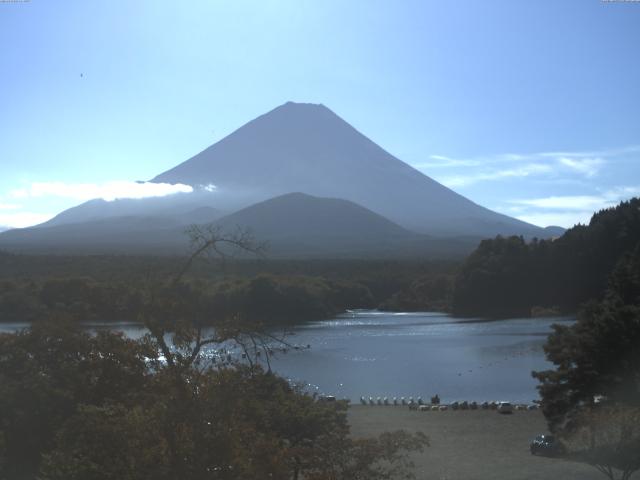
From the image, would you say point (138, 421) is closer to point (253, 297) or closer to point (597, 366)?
point (597, 366)

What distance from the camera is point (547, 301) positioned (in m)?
42.5

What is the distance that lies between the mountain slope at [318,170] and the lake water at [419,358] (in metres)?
84.0

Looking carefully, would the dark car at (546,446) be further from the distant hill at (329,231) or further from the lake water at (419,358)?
the distant hill at (329,231)

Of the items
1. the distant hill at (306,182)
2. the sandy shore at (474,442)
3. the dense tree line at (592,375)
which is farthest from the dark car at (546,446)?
the distant hill at (306,182)

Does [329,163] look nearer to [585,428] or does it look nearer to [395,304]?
[395,304]

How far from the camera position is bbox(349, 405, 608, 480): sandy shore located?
11209 mm

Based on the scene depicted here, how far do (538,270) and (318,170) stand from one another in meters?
90.8

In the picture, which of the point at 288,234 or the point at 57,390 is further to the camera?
the point at 288,234

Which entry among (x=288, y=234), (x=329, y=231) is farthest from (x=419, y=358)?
(x=329, y=231)

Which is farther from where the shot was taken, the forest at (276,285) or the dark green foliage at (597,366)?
the forest at (276,285)

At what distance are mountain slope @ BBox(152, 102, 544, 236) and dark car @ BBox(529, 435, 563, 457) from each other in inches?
4250

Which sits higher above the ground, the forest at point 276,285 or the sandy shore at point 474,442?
the forest at point 276,285

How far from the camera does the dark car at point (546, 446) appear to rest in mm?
12336

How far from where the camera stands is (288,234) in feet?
319
